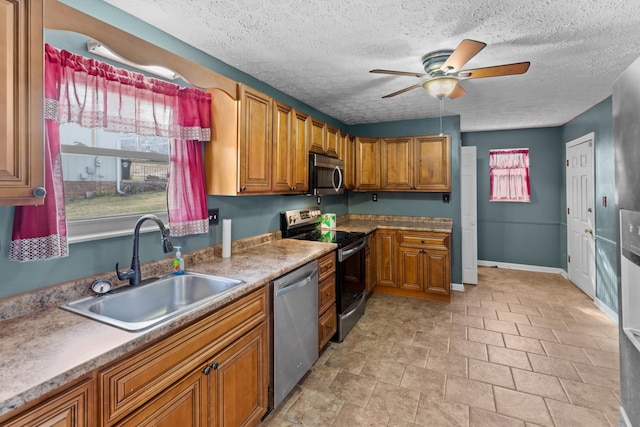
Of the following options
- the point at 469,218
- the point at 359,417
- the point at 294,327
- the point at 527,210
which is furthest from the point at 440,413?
the point at 527,210

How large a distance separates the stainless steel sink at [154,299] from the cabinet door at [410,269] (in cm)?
280

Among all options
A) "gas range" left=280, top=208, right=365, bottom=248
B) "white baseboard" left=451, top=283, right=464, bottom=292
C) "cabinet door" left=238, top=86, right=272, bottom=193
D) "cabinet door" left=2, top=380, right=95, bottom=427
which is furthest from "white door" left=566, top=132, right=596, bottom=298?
"cabinet door" left=2, top=380, right=95, bottom=427

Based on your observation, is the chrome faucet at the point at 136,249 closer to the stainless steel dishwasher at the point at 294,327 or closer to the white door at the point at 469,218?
the stainless steel dishwasher at the point at 294,327

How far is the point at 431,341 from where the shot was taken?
2.95m

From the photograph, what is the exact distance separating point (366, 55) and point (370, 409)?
2.49 metres

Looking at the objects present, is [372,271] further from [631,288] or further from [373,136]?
[631,288]

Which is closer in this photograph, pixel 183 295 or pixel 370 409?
pixel 183 295

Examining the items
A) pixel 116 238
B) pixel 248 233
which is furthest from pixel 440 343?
pixel 116 238

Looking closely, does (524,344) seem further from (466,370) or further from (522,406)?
(522,406)

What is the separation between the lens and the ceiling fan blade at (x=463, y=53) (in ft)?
5.54

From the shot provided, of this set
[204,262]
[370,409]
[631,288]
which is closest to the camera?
[631,288]

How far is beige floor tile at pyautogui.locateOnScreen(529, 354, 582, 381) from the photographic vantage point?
94.5 inches

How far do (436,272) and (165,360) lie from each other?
11.1ft

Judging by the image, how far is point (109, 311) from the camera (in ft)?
5.00
